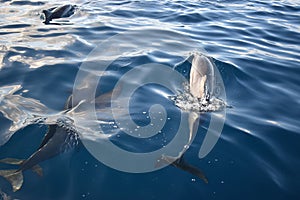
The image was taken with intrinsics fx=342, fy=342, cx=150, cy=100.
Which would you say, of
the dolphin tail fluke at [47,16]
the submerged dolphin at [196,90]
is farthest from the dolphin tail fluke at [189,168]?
the dolphin tail fluke at [47,16]

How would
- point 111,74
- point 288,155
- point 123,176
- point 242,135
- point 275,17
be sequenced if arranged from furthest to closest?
point 275,17, point 111,74, point 242,135, point 288,155, point 123,176

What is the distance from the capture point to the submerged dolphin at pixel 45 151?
478 centimetres

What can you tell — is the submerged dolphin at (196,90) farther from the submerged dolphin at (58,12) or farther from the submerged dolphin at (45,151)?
the submerged dolphin at (58,12)

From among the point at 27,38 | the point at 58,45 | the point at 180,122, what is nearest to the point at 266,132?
the point at 180,122

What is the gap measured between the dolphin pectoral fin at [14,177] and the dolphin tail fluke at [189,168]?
2245 mm

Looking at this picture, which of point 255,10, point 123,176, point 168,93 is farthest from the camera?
point 255,10

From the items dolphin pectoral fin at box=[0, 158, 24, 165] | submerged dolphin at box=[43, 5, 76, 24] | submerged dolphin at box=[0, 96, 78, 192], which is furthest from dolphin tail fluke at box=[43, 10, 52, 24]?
dolphin pectoral fin at box=[0, 158, 24, 165]

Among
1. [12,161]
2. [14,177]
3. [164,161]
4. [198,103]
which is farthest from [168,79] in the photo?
[14,177]

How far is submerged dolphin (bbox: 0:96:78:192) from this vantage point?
4.78m

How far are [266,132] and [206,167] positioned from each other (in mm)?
1596

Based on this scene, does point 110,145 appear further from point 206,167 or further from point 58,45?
point 58,45

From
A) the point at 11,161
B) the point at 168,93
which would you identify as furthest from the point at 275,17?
the point at 11,161

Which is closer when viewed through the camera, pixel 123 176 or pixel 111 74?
pixel 123 176

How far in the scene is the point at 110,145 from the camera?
5.64 meters
